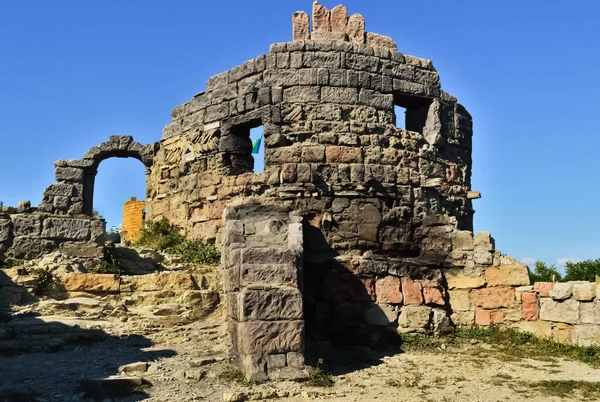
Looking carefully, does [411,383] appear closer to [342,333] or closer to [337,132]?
[342,333]

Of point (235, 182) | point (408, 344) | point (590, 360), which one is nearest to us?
point (590, 360)

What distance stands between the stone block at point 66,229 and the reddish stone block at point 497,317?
5.91 m

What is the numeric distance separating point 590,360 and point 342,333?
303 centimetres

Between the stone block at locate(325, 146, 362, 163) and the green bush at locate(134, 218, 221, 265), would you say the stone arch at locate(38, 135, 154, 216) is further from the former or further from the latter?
the stone block at locate(325, 146, 362, 163)

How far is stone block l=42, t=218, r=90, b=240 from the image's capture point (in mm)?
8977

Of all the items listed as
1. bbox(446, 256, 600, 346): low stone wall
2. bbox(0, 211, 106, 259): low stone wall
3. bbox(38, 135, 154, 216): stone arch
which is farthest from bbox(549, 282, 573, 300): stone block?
bbox(38, 135, 154, 216): stone arch

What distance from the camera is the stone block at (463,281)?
29.6 feet

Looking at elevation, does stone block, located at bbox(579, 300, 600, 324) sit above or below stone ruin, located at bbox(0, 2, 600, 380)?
below

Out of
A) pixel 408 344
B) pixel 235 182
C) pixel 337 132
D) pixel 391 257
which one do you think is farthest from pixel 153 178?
pixel 408 344

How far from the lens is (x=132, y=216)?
16375 mm

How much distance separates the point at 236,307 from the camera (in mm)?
6805

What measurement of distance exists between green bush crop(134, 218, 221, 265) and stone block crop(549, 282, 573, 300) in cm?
487

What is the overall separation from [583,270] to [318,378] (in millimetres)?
9110

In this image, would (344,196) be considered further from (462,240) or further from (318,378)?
(318,378)
